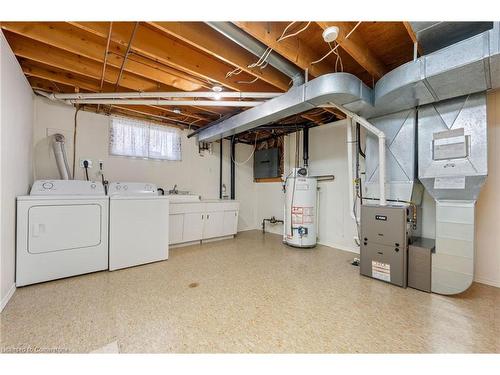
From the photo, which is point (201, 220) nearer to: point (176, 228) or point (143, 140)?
point (176, 228)

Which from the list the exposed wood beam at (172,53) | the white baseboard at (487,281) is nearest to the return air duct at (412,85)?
the exposed wood beam at (172,53)

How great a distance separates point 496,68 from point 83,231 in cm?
435

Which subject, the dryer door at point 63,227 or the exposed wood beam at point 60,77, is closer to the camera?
the dryer door at point 63,227

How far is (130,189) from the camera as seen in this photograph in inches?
121

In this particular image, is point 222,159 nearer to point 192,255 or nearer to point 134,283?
point 192,255

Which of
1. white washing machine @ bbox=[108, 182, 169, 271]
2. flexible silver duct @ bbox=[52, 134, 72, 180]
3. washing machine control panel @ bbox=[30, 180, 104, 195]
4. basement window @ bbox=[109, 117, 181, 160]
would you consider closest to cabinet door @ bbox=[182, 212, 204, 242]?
white washing machine @ bbox=[108, 182, 169, 271]

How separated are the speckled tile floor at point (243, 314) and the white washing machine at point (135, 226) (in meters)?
0.24

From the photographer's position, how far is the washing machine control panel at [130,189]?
2.91 meters

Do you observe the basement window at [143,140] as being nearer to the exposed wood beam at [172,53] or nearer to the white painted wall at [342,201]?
the exposed wood beam at [172,53]

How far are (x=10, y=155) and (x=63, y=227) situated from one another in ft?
2.94

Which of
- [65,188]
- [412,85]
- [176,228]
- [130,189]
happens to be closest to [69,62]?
[65,188]
